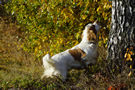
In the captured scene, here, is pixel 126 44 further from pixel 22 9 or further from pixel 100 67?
pixel 22 9

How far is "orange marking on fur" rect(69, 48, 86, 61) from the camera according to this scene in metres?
4.04

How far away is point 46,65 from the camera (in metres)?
3.73

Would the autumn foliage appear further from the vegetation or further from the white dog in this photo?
the white dog

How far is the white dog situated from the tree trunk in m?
0.37

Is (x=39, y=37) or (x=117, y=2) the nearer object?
(x=117, y=2)

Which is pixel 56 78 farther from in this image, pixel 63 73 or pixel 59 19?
pixel 59 19

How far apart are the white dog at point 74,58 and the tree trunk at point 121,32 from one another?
14.7 inches

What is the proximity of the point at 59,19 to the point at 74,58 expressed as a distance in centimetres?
188

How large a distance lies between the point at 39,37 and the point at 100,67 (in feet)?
8.39

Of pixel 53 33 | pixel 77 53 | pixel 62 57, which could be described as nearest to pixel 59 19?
pixel 53 33

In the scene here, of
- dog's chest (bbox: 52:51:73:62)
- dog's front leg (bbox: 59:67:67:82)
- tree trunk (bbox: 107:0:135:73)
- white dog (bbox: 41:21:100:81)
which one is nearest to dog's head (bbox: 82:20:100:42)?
white dog (bbox: 41:21:100:81)

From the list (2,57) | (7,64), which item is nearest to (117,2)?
(7,64)

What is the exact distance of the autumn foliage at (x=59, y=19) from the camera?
17.0 ft

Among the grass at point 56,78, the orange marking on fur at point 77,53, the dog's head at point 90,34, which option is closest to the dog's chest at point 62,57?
the orange marking on fur at point 77,53
